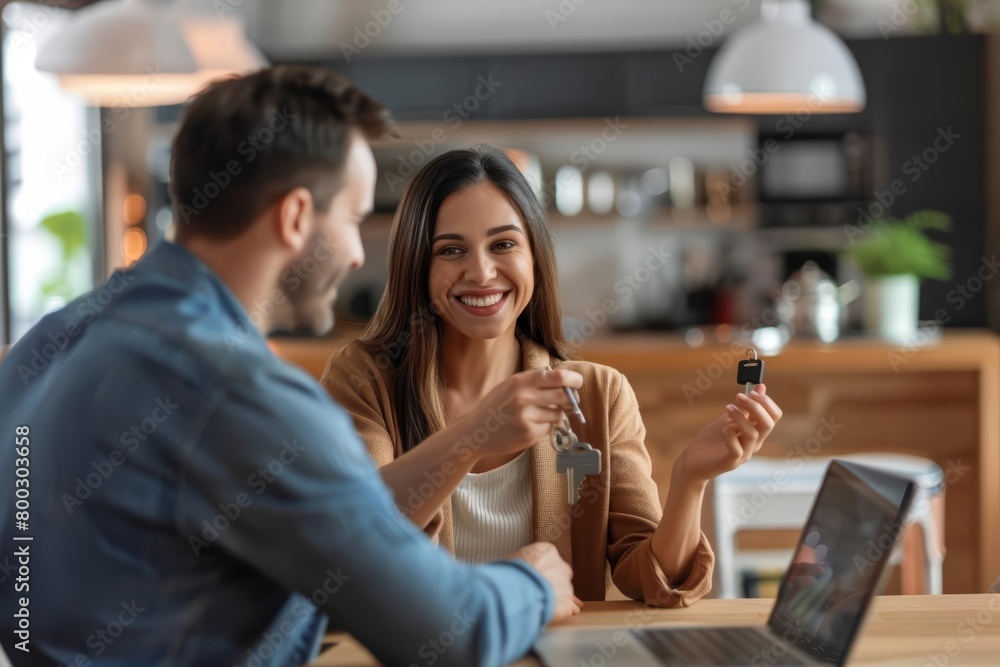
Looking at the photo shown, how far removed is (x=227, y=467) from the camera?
39.9 inches

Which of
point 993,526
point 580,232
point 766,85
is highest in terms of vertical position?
point 766,85

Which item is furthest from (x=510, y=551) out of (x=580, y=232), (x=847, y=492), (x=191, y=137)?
(x=580, y=232)

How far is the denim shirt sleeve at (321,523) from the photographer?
1011 millimetres

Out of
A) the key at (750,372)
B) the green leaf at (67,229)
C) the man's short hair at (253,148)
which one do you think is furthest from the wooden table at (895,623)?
the green leaf at (67,229)

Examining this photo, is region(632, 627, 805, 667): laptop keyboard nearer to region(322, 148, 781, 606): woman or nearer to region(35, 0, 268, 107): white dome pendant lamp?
region(322, 148, 781, 606): woman

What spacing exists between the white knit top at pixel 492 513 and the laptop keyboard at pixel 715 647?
43 cm

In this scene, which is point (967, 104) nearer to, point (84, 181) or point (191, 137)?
point (84, 181)

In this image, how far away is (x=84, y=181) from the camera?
5418 mm

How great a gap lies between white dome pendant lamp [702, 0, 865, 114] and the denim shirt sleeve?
2911mm

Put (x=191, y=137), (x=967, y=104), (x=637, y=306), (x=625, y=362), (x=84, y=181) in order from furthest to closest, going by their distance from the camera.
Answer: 1. (x=637, y=306)
2. (x=967, y=104)
3. (x=84, y=181)
4. (x=625, y=362)
5. (x=191, y=137)

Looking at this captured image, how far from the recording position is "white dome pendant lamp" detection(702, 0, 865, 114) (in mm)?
3648

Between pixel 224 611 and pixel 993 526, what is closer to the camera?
pixel 224 611

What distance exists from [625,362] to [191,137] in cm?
263

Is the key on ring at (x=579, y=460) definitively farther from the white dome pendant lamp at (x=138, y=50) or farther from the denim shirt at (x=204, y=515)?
the white dome pendant lamp at (x=138, y=50)
